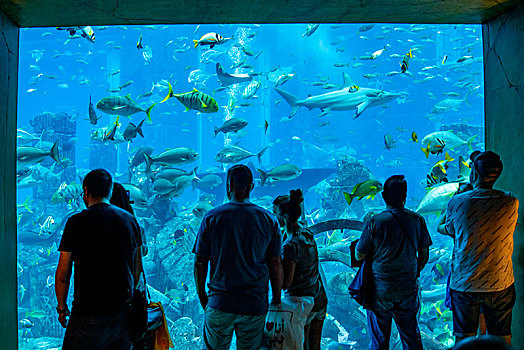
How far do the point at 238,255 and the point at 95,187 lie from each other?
37.0 inches

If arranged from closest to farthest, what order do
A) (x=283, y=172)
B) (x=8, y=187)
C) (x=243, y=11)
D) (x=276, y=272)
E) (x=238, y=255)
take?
(x=238, y=255) < (x=276, y=272) < (x=8, y=187) < (x=243, y=11) < (x=283, y=172)

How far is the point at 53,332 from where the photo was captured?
14.4 meters

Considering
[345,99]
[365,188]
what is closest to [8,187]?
[365,188]

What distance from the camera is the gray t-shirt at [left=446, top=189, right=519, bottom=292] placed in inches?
119

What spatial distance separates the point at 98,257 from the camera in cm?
247

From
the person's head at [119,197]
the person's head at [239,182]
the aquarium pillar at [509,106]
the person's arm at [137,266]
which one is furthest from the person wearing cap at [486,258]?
the person's head at [119,197]

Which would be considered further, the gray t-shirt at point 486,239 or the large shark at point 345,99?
the large shark at point 345,99

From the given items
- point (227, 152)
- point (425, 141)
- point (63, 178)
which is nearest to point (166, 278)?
point (227, 152)

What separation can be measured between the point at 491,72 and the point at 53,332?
49.0 ft

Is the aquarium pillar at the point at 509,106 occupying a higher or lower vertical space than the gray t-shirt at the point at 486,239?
higher

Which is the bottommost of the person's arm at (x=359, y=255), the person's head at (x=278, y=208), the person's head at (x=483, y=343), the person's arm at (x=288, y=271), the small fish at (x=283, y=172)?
the person's arm at (x=288, y=271)

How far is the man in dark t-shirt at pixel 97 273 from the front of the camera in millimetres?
2426

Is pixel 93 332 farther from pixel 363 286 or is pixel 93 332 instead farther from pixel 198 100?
pixel 198 100

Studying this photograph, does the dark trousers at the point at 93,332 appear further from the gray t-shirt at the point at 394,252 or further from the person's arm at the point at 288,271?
the gray t-shirt at the point at 394,252
